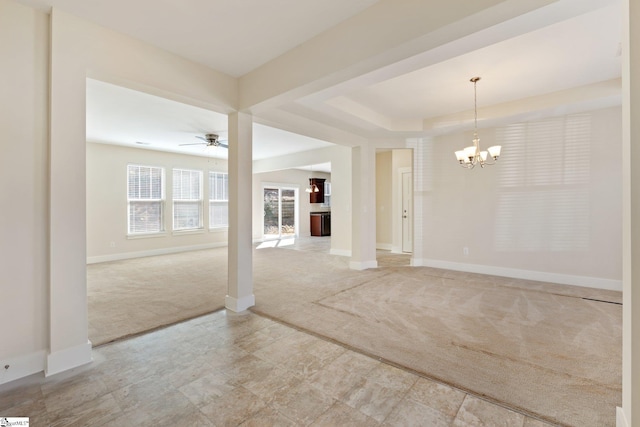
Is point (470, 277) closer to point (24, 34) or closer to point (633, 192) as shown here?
point (633, 192)

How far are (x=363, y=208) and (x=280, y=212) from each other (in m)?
5.45

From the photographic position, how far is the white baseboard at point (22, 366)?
5.99ft

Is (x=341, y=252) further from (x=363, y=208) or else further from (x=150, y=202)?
(x=150, y=202)

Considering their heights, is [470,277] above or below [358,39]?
below

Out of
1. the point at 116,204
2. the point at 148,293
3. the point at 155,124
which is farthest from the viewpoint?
the point at 116,204

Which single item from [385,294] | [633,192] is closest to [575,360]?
[633,192]

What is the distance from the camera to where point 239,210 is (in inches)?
121

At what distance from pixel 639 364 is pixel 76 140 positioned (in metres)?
3.40

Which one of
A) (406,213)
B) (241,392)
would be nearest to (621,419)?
(241,392)

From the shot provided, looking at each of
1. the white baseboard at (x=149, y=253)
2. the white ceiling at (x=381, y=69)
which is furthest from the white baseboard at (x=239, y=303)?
the white baseboard at (x=149, y=253)

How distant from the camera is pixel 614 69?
299cm

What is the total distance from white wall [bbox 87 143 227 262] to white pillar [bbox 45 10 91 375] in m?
4.76

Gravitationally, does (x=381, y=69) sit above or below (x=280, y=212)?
above

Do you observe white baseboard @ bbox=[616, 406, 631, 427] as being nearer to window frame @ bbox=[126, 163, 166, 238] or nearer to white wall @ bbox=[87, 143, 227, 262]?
white wall @ bbox=[87, 143, 227, 262]
